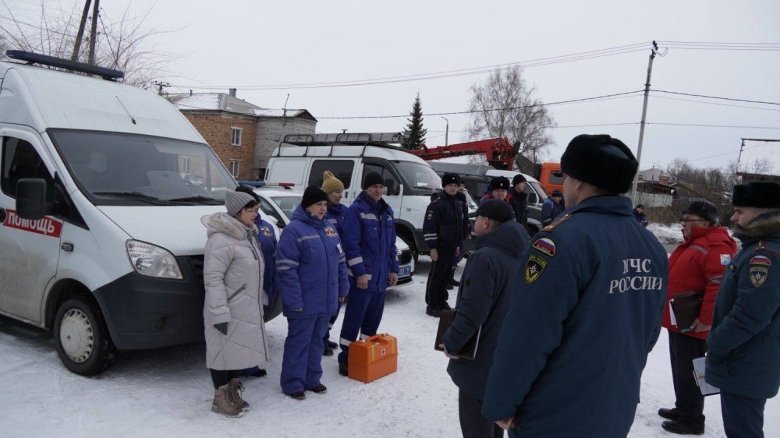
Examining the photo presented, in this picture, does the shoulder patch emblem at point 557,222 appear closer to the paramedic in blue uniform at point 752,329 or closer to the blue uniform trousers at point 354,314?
the paramedic in blue uniform at point 752,329

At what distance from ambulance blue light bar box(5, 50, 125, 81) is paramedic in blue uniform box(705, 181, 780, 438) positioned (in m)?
6.38

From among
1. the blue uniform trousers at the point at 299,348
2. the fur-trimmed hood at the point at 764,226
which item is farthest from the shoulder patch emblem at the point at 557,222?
the blue uniform trousers at the point at 299,348

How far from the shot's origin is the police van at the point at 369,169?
1015cm

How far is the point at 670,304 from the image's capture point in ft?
13.5

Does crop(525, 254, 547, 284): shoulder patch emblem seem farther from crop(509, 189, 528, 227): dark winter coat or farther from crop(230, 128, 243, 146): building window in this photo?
crop(230, 128, 243, 146): building window

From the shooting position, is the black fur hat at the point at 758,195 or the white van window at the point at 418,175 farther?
the white van window at the point at 418,175

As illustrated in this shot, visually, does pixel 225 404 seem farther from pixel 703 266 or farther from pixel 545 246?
pixel 703 266

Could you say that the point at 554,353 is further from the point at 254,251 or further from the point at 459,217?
the point at 459,217

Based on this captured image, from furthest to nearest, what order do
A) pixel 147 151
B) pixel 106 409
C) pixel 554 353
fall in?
pixel 147 151, pixel 106 409, pixel 554 353

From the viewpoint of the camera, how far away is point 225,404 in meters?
4.04

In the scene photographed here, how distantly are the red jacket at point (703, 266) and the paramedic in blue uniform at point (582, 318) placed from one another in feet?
8.12

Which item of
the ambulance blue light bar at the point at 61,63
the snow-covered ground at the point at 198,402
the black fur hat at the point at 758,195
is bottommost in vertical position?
the snow-covered ground at the point at 198,402

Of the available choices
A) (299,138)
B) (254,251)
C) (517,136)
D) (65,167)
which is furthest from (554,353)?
(517,136)

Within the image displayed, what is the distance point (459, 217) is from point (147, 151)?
4108mm
